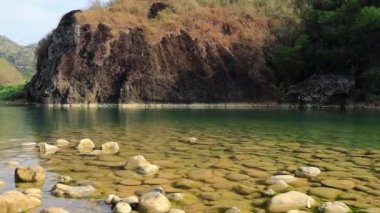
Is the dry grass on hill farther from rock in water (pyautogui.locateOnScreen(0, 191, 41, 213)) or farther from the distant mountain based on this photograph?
the distant mountain

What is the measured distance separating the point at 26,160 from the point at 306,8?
46.2 metres

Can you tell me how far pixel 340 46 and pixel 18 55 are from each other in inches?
6020

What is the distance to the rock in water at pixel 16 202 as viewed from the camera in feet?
22.1

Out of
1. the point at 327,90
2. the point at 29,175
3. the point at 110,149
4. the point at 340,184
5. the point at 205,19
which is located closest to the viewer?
the point at 340,184

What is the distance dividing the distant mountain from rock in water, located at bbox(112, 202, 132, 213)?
13940 cm

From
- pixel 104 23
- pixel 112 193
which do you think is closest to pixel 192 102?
pixel 104 23

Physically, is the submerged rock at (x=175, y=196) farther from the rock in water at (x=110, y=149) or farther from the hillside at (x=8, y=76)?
the hillside at (x=8, y=76)

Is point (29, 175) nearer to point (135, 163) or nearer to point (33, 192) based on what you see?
point (33, 192)

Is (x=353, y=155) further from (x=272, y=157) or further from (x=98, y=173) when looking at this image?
(x=98, y=173)

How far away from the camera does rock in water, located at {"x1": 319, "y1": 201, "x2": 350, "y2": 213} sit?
21.9ft

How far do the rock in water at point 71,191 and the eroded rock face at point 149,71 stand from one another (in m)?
41.4

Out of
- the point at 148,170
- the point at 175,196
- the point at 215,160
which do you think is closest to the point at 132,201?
the point at 175,196

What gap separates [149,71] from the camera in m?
50.7

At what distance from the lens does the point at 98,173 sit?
9789mm
